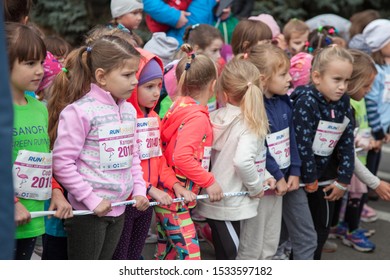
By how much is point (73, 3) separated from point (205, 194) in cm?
847

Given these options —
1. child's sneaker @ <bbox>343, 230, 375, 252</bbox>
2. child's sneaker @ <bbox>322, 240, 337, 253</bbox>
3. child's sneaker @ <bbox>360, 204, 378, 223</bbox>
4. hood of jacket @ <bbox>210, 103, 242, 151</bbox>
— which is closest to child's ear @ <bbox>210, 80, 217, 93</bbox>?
hood of jacket @ <bbox>210, 103, 242, 151</bbox>

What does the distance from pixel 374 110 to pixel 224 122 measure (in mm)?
2011

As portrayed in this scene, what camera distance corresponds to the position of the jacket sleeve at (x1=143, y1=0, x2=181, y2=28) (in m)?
6.41

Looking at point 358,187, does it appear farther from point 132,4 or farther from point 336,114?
point 132,4

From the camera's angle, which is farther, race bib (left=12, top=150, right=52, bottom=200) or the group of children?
the group of children

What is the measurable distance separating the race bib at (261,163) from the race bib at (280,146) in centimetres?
10

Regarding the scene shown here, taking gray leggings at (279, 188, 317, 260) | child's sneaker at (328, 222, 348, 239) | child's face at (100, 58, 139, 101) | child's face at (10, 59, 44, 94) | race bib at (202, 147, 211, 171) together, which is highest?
child's face at (10, 59, 44, 94)

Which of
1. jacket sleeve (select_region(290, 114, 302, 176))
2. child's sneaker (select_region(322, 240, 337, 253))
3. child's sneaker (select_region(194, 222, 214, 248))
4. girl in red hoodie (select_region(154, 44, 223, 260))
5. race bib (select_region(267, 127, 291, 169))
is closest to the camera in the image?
girl in red hoodie (select_region(154, 44, 223, 260))

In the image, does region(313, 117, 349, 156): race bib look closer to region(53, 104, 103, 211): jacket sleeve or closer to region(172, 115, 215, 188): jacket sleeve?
region(172, 115, 215, 188): jacket sleeve

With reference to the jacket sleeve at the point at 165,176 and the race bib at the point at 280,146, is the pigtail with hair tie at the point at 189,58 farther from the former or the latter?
the race bib at the point at 280,146

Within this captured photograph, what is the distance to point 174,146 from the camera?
4.20 m

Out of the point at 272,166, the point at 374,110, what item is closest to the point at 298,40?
the point at 374,110

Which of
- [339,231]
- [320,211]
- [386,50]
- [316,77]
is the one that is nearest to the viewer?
[316,77]

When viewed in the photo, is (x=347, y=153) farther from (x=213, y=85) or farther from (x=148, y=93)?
(x=148, y=93)
